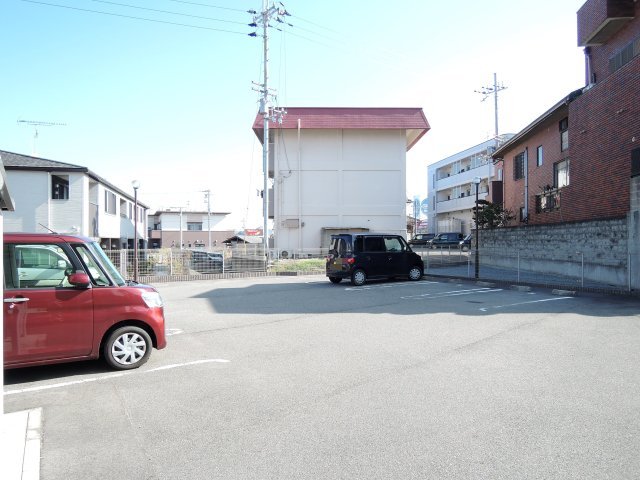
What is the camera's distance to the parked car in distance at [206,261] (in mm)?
20969

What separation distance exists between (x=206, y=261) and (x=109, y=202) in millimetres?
13102

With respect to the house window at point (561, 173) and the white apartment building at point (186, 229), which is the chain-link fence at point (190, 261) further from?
the white apartment building at point (186, 229)

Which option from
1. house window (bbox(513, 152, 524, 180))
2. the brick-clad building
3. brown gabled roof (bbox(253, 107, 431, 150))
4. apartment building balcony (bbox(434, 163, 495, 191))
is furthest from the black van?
apartment building balcony (bbox(434, 163, 495, 191))

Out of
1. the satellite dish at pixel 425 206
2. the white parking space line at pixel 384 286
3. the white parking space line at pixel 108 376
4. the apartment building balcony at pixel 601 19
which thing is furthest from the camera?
the satellite dish at pixel 425 206

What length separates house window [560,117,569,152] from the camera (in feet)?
73.1

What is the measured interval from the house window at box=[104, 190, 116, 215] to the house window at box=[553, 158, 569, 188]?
2595 centimetres

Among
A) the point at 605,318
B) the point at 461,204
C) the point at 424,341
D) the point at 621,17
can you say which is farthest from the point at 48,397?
the point at 461,204

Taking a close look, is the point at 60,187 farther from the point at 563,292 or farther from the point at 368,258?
the point at 563,292

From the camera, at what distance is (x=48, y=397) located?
4.98 metres

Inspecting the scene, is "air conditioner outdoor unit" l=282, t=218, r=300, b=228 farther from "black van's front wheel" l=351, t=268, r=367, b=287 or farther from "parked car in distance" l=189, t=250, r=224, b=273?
"black van's front wheel" l=351, t=268, r=367, b=287

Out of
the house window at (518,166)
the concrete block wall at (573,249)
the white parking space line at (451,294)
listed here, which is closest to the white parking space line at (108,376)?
the white parking space line at (451,294)

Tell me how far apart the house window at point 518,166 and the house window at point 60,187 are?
26.1 metres

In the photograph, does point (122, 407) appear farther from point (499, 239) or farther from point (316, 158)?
point (316, 158)

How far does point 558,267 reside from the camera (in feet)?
60.6
